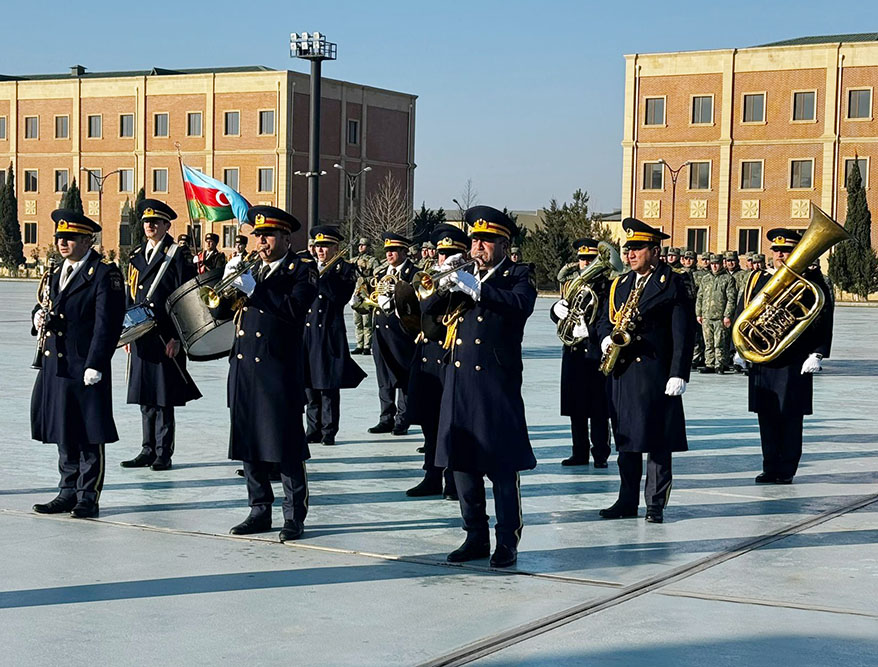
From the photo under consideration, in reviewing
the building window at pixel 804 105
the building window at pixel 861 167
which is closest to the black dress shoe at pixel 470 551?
the building window at pixel 861 167

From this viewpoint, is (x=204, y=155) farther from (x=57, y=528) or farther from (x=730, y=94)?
(x=57, y=528)

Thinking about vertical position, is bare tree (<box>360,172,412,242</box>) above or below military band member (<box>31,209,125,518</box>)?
above

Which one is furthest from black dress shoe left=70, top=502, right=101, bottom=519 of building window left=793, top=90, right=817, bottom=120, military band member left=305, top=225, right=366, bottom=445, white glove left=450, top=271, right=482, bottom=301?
building window left=793, top=90, right=817, bottom=120

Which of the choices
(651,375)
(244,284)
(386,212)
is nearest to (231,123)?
(386,212)

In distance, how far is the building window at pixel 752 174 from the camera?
200 feet

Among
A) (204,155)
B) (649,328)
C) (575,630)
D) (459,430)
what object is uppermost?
(204,155)

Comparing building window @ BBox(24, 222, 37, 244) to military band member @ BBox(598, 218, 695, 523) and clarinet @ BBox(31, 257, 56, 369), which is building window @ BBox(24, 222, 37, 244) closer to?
clarinet @ BBox(31, 257, 56, 369)

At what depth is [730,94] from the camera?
199 feet

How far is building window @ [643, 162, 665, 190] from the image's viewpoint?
62.9 m

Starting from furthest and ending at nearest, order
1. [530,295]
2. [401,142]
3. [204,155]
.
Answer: [401,142] < [204,155] < [530,295]

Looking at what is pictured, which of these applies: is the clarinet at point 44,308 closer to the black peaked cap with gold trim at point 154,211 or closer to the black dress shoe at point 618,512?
the black peaked cap with gold trim at point 154,211

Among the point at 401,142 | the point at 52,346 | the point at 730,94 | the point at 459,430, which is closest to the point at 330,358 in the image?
the point at 52,346

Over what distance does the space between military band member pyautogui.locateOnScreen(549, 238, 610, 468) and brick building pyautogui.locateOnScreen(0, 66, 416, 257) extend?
56.1m

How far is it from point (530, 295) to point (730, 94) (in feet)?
185
